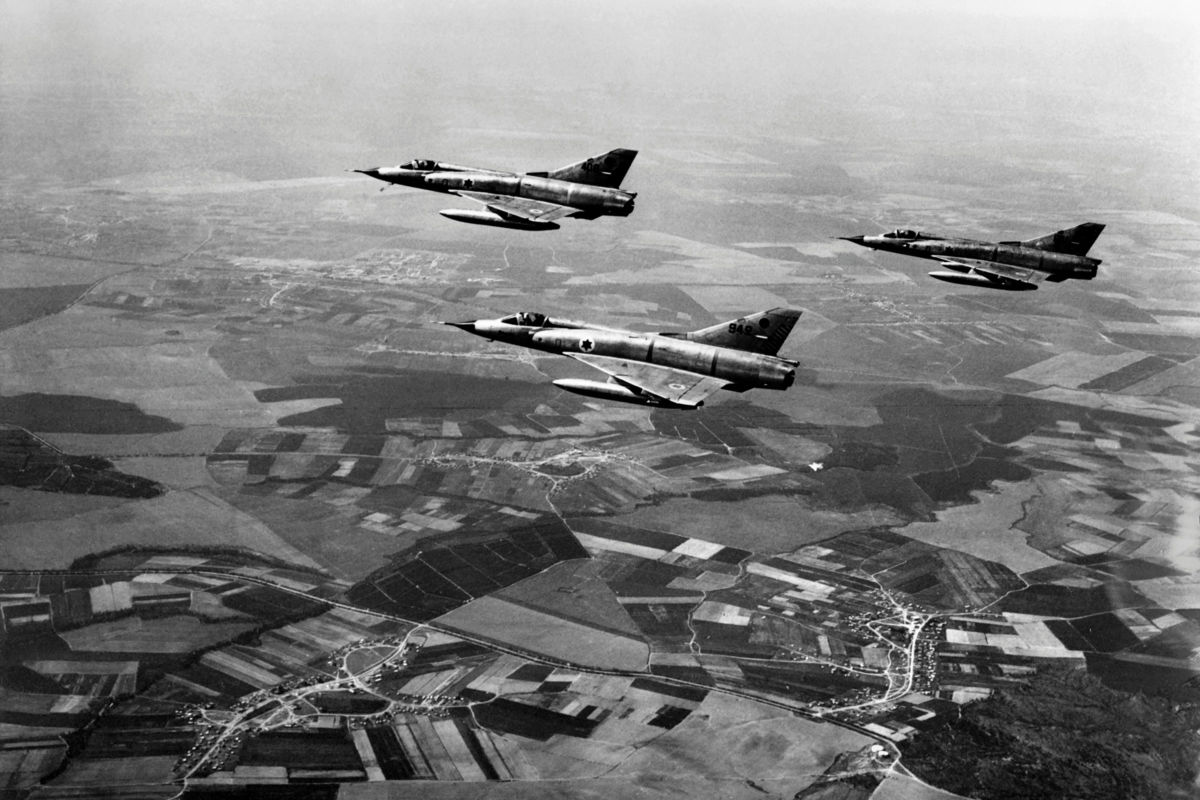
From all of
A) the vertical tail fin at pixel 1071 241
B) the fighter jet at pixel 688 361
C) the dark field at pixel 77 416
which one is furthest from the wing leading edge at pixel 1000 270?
the dark field at pixel 77 416

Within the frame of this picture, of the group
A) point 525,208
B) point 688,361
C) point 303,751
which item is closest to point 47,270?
point 303,751

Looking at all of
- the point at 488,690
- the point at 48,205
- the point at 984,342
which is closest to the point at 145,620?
the point at 488,690

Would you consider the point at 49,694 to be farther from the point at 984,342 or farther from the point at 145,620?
the point at 984,342

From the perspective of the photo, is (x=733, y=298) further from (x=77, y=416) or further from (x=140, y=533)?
(x=140, y=533)

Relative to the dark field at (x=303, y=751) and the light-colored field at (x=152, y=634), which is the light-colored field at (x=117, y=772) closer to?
the dark field at (x=303, y=751)

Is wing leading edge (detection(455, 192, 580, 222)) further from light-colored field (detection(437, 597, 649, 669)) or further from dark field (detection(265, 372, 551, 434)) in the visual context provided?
dark field (detection(265, 372, 551, 434))
